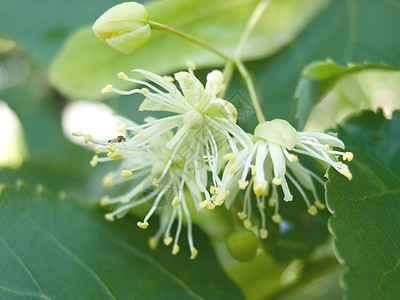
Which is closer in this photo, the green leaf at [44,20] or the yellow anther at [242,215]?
the yellow anther at [242,215]

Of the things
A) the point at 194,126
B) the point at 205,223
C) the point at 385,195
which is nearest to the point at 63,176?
the point at 205,223

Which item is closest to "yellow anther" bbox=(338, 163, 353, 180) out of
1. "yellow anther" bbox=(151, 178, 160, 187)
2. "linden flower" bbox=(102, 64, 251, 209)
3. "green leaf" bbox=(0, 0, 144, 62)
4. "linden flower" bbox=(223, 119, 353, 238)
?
"linden flower" bbox=(223, 119, 353, 238)

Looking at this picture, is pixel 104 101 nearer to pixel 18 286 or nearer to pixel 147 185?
pixel 147 185

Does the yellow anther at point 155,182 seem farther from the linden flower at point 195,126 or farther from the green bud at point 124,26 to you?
the green bud at point 124,26

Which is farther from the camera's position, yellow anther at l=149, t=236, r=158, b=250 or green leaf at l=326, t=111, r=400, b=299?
yellow anther at l=149, t=236, r=158, b=250

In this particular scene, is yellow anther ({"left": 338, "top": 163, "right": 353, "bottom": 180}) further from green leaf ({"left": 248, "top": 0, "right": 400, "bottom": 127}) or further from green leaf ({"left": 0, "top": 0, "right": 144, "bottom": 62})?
green leaf ({"left": 0, "top": 0, "right": 144, "bottom": 62})

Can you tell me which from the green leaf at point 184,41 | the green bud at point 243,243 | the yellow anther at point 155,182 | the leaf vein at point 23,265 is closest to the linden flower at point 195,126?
the yellow anther at point 155,182

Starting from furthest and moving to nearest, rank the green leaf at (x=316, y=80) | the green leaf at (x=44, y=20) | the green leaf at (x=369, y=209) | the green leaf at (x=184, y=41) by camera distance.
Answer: the green leaf at (x=44, y=20) → the green leaf at (x=184, y=41) → the green leaf at (x=316, y=80) → the green leaf at (x=369, y=209)

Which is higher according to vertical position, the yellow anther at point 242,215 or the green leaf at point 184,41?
the green leaf at point 184,41
